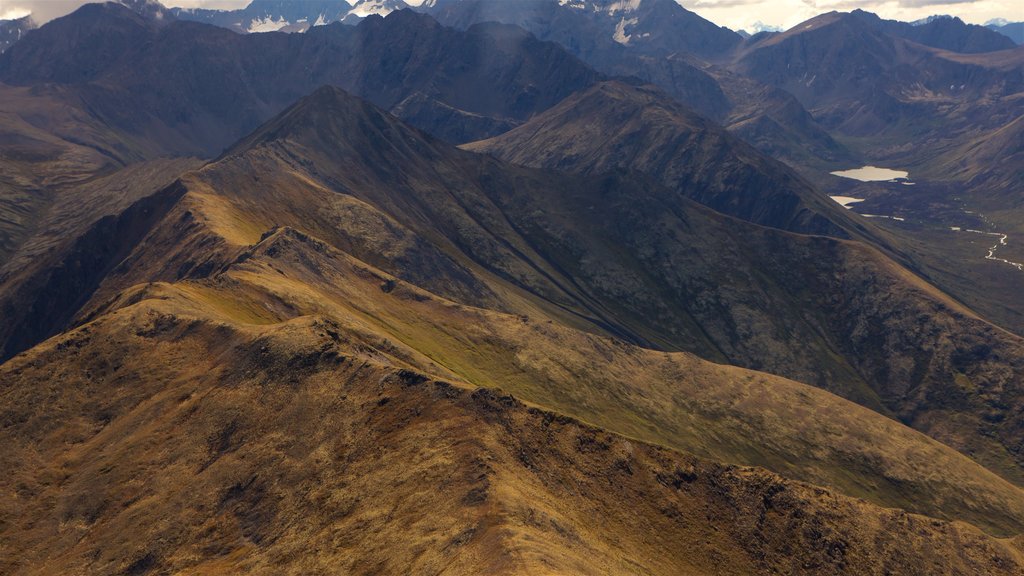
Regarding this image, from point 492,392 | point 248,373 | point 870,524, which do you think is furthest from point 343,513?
point 870,524

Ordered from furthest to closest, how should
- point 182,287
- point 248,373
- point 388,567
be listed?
point 182,287, point 248,373, point 388,567

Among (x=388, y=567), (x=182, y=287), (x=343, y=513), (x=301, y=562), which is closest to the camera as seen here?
(x=388, y=567)

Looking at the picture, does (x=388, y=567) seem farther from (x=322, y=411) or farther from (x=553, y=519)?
(x=322, y=411)

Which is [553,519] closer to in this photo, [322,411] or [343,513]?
[343,513]

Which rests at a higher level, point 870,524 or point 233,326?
point 233,326

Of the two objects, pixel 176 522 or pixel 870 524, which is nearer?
pixel 176 522

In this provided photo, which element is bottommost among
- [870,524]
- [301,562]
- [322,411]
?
[870,524]

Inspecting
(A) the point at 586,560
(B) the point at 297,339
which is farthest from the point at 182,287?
(A) the point at 586,560
